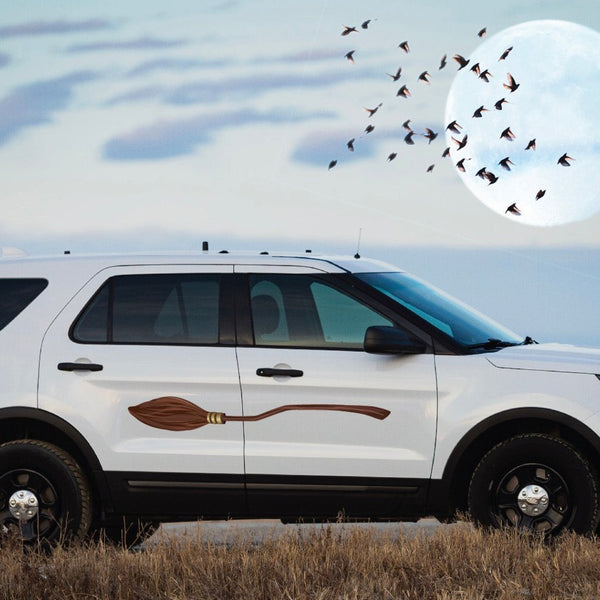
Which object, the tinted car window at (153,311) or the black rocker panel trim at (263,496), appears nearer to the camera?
the black rocker panel trim at (263,496)

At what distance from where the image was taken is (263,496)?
8523mm

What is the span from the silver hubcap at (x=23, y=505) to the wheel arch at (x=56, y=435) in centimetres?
38

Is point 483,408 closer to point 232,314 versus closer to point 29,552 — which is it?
point 232,314

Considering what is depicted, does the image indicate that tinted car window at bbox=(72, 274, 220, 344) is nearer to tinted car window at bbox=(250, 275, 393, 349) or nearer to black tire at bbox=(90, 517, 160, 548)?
tinted car window at bbox=(250, 275, 393, 349)

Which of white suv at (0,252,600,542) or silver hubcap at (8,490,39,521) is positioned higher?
white suv at (0,252,600,542)

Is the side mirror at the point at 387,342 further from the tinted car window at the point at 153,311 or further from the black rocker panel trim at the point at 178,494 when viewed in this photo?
the black rocker panel trim at the point at 178,494

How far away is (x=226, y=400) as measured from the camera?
27.8 feet

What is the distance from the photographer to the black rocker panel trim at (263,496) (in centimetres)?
845

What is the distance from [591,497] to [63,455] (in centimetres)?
341

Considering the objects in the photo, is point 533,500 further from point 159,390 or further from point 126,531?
point 126,531

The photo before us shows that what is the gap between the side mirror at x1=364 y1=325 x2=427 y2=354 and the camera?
27.0 ft

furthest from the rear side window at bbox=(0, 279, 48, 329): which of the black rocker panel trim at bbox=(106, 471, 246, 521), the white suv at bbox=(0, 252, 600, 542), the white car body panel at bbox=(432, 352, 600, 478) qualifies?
the white car body panel at bbox=(432, 352, 600, 478)

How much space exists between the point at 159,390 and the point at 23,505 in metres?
1.20

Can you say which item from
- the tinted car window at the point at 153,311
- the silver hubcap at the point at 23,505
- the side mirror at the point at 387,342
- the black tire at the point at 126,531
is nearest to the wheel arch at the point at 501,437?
the side mirror at the point at 387,342
